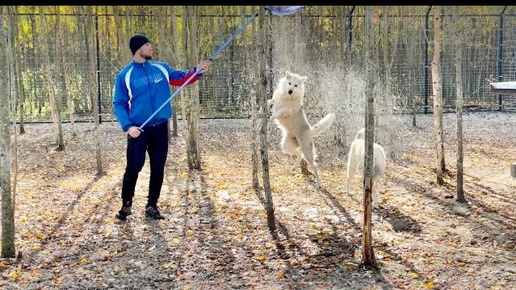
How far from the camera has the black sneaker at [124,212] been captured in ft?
18.5

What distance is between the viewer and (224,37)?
13773 millimetres

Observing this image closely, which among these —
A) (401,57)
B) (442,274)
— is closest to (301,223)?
(442,274)

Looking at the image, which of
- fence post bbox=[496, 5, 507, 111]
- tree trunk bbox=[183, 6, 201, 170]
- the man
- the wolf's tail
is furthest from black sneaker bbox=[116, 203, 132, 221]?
fence post bbox=[496, 5, 507, 111]

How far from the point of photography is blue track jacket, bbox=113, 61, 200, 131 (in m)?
5.53

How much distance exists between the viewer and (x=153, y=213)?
5750 mm

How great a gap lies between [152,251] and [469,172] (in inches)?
195

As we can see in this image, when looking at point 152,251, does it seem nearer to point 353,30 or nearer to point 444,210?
point 444,210

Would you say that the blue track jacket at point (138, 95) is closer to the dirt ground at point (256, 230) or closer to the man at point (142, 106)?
the man at point (142, 106)

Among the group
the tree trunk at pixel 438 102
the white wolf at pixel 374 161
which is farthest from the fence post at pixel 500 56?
the white wolf at pixel 374 161

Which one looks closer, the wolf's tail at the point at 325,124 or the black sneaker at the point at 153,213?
the black sneaker at the point at 153,213

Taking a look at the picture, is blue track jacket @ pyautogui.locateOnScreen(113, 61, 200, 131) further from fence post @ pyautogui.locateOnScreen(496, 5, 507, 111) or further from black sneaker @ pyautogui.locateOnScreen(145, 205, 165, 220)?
fence post @ pyautogui.locateOnScreen(496, 5, 507, 111)

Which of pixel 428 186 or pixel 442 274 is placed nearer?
pixel 442 274

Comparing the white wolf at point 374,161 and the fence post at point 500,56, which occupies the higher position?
the fence post at point 500,56

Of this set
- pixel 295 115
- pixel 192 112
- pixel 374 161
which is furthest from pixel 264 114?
pixel 192 112
